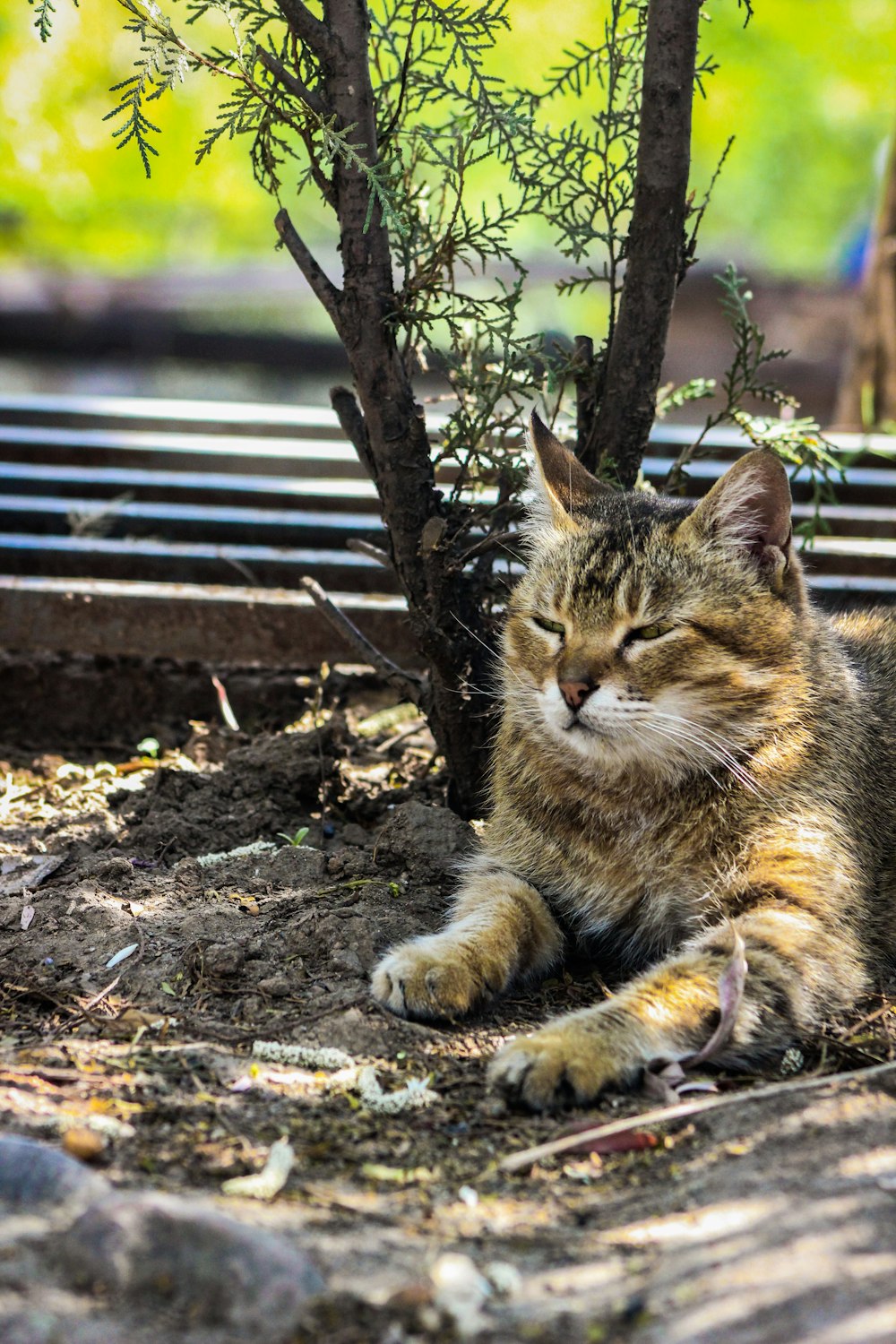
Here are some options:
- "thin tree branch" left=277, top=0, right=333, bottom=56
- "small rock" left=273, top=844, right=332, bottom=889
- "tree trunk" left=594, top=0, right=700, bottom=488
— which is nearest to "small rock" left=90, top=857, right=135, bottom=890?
"small rock" left=273, top=844, right=332, bottom=889

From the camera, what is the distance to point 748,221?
20.3 m

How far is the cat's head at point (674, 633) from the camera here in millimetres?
3264

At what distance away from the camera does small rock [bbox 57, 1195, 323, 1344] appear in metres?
1.93

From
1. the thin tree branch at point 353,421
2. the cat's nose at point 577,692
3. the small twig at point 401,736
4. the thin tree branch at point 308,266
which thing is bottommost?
the small twig at point 401,736

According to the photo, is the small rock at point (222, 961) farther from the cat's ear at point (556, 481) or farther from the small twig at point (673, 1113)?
the cat's ear at point (556, 481)

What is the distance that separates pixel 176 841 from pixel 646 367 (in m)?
2.08

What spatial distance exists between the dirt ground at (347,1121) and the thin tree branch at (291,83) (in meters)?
2.00

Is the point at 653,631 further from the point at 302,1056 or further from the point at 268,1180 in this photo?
the point at 268,1180

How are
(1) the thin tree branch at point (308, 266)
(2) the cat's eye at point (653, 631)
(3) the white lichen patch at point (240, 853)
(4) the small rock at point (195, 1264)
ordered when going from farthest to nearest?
(3) the white lichen patch at point (240, 853) < (1) the thin tree branch at point (308, 266) < (2) the cat's eye at point (653, 631) < (4) the small rock at point (195, 1264)

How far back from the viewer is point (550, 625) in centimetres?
359

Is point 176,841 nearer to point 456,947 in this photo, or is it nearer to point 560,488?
point 456,947

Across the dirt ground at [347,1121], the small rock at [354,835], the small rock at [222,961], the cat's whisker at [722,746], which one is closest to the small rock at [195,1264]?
the dirt ground at [347,1121]

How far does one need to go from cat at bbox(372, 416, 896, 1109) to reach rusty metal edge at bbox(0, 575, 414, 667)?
140 centimetres

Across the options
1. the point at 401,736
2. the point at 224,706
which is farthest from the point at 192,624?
the point at 401,736
